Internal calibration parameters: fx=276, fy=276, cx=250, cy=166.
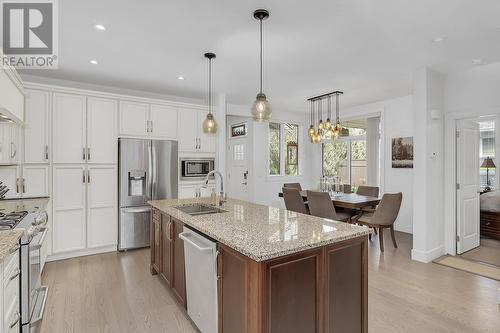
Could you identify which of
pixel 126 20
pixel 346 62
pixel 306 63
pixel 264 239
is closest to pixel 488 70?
pixel 346 62

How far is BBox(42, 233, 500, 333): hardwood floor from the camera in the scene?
2.25m

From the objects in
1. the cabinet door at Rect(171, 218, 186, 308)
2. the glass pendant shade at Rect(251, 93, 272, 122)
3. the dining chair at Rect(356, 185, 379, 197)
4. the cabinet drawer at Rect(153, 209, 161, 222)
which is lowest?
the cabinet door at Rect(171, 218, 186, 308)

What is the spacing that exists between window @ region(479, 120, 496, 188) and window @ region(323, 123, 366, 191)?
8.15 feet

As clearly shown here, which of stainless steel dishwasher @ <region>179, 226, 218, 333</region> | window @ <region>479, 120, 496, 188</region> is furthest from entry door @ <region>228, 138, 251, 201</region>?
window @ <region>479, 120, 496, 188</region>

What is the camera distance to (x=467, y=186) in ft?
13.3

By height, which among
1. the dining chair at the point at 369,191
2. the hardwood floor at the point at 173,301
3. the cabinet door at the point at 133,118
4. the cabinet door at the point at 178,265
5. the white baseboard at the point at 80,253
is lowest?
the hardwood floor at the point at 173,301

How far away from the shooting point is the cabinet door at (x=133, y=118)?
4.15 metres

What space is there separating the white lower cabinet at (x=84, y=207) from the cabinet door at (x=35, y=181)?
110mm

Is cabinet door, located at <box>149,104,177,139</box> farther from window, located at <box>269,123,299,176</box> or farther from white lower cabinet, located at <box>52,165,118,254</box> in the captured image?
window, located at <box>269,123,299,176</box>

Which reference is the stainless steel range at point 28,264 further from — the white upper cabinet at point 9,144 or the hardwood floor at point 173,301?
the white upper cabinet at point 9,144

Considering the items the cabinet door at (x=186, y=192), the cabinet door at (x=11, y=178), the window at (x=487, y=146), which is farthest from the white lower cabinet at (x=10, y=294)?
the window at (x=487, y=146)

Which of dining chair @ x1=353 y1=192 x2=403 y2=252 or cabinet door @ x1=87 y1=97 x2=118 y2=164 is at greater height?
cabinet door @ x1=87 y1=97 x2=118 y2=164

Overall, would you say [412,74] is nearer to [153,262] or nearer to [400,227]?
[400,227]

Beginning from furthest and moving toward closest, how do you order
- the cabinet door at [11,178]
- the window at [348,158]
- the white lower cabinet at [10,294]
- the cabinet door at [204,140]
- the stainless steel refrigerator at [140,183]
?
the window at [348,158] → the cabinet door at [204,140] → the stainless steel refrigerator at [140,183] → the cabinet door at [11,178] → the white lower cabinet at [10,294]
